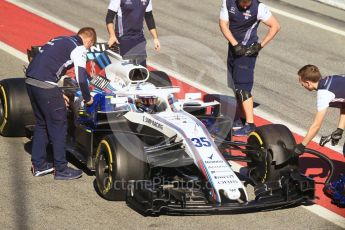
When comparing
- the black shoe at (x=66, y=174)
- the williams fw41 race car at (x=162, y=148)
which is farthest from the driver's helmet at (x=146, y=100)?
the black shoe at (x=66, y=174)

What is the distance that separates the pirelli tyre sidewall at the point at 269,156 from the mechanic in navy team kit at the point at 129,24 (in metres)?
3.33

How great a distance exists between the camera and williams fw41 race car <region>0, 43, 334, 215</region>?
10.2m

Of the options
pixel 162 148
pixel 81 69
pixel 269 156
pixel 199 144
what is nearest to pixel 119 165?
pixel 162 148

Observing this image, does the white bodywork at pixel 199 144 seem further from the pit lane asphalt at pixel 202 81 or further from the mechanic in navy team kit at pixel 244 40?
the mechanic in navy team kit at pixel 244 40

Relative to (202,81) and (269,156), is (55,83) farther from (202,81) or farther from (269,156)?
(202,81)

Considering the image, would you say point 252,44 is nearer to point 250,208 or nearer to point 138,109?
point 138,109

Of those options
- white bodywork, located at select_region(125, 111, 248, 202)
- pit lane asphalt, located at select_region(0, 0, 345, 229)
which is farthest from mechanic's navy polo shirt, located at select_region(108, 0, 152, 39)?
white bodywork, located at select_region(125, 111, 248, 202)

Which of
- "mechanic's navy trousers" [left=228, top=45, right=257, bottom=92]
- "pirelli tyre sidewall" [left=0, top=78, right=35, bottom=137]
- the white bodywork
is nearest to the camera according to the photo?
the white bodywork

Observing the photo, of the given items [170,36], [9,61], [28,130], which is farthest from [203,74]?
[28,130]

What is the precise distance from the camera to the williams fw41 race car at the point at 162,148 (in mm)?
10219

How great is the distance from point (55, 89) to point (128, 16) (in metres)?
3.10

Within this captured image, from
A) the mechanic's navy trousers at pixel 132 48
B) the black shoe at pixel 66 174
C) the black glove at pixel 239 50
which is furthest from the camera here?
the mechanic's navy trousers at pixel 132 48

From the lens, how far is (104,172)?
35.9 ft

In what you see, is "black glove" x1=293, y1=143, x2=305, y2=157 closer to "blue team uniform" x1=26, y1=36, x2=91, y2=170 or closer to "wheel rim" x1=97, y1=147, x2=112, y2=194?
"wheel rim" x1=97, y1=147, x2=112, y2=194
